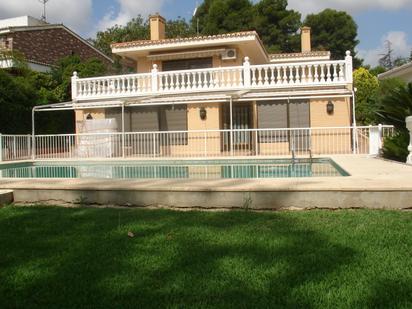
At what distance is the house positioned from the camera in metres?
18.7

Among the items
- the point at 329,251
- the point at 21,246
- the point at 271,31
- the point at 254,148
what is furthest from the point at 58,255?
the point at 271,31

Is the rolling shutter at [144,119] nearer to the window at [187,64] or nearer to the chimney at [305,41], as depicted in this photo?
the window at [187,64]

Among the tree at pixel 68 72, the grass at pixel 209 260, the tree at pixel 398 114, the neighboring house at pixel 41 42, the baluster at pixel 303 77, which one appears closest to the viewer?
the grass at pixel 209 260

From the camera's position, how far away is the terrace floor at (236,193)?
565cm

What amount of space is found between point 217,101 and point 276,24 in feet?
90.5

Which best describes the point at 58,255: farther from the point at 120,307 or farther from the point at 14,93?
the point at 14,93

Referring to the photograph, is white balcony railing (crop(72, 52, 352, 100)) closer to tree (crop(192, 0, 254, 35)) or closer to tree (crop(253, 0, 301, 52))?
tree (crop(192, 0, 254, 35))

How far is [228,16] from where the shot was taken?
4153cm

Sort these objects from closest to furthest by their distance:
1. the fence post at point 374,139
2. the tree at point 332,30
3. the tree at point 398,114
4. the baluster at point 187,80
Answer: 1. the tree at point 398,114
2. the fence post at point 374,139
3. the baluster at point 187,80
4. the tree at point 332,30

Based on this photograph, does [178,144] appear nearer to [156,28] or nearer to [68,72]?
[156,28]

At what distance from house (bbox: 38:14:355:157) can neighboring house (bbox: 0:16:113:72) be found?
391 inches

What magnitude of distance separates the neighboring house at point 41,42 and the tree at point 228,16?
35.1 feet

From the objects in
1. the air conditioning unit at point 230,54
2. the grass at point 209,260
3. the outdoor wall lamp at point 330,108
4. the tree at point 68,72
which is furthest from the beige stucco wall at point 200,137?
the grass at point 209,260

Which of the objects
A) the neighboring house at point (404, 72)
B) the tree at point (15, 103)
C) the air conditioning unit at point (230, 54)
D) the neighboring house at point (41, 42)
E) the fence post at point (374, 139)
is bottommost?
the fence post at point (374, 139)
